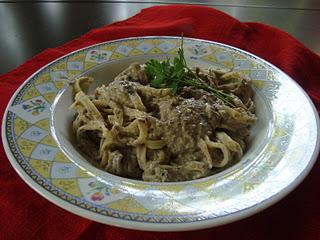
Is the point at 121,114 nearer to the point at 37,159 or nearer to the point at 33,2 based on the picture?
the point at 37,159

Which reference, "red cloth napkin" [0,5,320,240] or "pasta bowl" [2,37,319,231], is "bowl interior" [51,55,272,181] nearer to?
"pasta bowl" [2,37,319,231]

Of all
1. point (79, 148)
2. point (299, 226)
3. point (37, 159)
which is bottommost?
point (299, 226)

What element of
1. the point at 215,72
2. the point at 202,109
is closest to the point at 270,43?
the point at 215,72

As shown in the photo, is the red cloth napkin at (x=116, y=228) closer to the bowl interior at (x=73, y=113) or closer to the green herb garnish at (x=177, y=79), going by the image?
the bowl interior at (x=73, y=113)

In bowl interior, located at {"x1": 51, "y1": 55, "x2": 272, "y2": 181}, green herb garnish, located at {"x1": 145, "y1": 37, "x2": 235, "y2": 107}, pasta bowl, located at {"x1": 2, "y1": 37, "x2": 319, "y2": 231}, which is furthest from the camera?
green herb garnish, located at {"x1": 145, "y1": 37, "x2": 235, "y2": 107}

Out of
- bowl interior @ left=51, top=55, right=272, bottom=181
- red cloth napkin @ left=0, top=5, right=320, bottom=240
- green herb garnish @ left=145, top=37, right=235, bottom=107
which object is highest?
A: green herb garnish @ left=145, top=37, right=235, bottom=107

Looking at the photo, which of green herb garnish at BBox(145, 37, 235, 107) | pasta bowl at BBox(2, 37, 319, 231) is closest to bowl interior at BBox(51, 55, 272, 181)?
pasta bowl at BBox(2, 37, 319, 231)

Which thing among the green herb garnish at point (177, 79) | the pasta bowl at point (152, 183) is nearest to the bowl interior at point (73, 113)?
the pasta bowl at point (152, 183)
